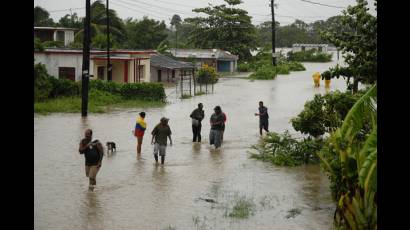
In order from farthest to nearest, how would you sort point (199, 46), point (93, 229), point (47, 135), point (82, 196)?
point (199, 46) → point (47, 135) → point (82, 196) → point (93, 229)

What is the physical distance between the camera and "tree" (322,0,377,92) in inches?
648

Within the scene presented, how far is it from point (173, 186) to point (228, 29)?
206 feet

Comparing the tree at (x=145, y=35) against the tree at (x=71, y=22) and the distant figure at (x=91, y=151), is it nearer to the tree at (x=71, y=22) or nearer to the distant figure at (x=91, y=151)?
the tree at (x=71, y=22)

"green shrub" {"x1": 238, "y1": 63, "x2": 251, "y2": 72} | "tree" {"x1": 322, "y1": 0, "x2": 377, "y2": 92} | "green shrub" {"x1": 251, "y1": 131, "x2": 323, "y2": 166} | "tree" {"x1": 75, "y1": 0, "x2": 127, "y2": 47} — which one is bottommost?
"green shrub" {"x1": 251, "y1": 131, "x2": 323, "y2": 166}

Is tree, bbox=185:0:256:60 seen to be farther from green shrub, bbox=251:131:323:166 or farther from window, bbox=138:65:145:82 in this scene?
green shrub, bbox=251:131:323:166

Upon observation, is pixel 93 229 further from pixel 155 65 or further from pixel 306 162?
pixel 155 65

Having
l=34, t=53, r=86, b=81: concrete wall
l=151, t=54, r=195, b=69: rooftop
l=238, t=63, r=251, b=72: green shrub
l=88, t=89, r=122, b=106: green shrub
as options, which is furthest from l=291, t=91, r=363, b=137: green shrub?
l=238, t=63, r=251, b=72: green shrub

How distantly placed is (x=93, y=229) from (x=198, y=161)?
7332 mm

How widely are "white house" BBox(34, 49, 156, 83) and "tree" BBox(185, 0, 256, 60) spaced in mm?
31115

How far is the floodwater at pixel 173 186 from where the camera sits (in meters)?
11.8

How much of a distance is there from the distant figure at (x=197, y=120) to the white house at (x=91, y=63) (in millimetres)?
21939
